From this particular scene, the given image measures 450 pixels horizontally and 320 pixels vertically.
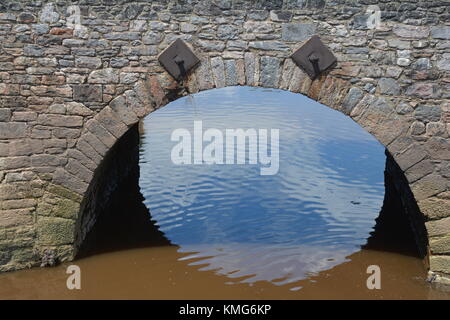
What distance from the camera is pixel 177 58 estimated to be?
549 cm

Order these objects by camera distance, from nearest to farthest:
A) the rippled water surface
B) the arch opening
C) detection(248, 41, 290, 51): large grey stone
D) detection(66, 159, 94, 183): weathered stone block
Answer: detection(248, 41, 290, 51): large grey stone
detection(66, 159, 94, 183): weathered stone block
the rippled water surface
the arch opening

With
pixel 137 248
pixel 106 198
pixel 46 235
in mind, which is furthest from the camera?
pixel 106 198

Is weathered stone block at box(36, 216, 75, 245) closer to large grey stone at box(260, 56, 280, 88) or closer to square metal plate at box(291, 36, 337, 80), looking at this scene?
large grey stone at box(260, 56, 280, 88)

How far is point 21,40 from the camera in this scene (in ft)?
18.2

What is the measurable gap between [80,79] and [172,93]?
3.15 feet

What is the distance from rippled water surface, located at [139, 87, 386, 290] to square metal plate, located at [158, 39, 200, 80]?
87.1 inches

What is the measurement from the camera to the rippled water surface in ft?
21.0

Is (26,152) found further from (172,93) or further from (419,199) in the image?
(419,199)

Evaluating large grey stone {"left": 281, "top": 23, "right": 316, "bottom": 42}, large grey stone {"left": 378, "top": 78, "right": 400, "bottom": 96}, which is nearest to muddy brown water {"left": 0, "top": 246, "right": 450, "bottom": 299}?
large grey stone {"left": 378, "top": 78, "right": 400, "bottom": 96}

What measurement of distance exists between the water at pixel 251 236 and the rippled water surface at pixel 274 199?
0.02 metres

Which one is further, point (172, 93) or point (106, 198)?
point (106, 198)

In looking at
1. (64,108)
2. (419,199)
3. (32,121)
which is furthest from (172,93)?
(419,199)

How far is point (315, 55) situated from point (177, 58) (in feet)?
4.53

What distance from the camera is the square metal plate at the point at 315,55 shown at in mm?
5449
